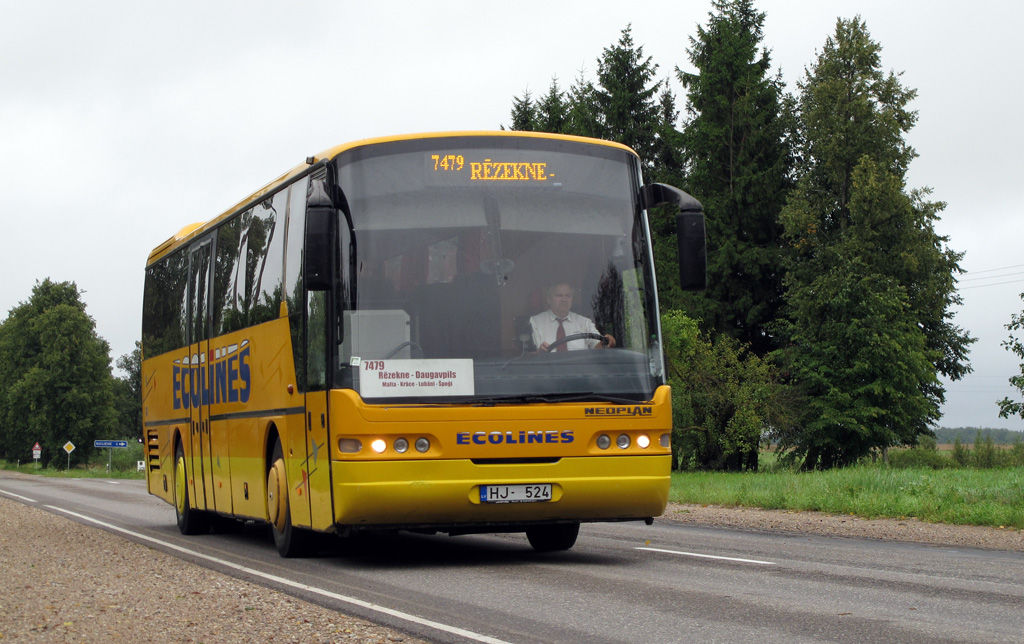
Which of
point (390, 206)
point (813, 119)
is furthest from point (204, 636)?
point (813, 119)

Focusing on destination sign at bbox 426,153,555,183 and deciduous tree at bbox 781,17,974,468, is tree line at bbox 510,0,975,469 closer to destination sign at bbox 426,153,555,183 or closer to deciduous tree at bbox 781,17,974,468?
deciduous tree at bbox 781,17,974,468

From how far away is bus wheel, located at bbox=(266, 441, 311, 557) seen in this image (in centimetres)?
1152

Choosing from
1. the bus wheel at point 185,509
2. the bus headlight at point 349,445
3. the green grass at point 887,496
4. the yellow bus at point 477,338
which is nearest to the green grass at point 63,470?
the green grass at point 887,496

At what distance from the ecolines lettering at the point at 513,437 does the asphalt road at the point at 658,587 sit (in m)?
1.07

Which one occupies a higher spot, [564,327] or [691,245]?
[691,245]

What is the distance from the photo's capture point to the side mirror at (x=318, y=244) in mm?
9555

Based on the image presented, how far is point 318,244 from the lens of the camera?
959 cm

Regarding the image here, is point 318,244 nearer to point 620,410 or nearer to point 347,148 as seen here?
point 347,148

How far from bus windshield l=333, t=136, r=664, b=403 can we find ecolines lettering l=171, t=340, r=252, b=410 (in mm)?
3213

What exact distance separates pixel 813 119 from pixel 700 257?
153ft

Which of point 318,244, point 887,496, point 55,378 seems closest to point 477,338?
point 318,244

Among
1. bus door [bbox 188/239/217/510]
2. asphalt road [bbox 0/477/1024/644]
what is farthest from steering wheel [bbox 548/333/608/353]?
bus door [bbox 188/239/217/510]

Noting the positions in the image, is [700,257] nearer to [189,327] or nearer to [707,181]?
[189,327]

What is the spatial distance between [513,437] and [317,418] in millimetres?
1685
